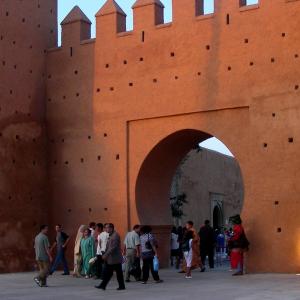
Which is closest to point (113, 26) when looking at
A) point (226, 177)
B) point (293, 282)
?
point (293, 282)

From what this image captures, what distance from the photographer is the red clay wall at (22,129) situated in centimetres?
1761

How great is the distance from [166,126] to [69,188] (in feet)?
10.9

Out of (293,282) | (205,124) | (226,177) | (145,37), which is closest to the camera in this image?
(293,282)

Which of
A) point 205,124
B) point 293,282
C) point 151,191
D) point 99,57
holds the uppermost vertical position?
point 99,57

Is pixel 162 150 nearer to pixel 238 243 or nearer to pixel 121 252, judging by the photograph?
pixel 238 243

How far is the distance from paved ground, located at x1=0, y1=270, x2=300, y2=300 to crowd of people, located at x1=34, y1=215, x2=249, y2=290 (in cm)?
33

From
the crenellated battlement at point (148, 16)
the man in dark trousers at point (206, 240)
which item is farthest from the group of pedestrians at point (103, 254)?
the crenellated battlement at point (148, 16)

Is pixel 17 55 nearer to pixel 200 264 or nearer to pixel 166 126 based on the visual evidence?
pixel 166 126

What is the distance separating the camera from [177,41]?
17031mm

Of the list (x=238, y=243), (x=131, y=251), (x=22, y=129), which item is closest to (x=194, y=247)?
(x=238, y=243)

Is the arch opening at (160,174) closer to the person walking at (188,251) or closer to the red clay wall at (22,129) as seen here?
the person walking at (188,251)

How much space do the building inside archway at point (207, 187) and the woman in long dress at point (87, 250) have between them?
1205 cm

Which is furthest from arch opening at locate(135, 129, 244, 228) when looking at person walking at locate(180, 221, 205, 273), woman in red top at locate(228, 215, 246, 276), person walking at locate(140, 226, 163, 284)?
person walking at locate(140, 226, 163, 284)

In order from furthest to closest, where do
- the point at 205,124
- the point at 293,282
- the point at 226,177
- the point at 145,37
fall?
the point at 226,177 < the point at 145,37 < the point at 205,124 < the point at 293,282
